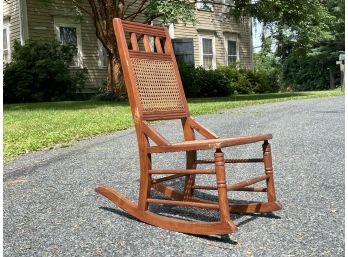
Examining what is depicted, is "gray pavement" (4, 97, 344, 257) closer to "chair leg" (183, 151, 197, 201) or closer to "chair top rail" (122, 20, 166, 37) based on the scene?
"chair leg" (183, 151, 197, 201)

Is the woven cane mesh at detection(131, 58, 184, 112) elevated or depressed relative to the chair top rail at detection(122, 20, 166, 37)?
depressed

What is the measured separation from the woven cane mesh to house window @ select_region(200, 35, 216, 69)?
20562mm

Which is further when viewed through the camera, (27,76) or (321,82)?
(321,82)

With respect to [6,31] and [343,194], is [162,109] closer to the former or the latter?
[343,194]

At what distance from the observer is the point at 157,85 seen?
3.84m

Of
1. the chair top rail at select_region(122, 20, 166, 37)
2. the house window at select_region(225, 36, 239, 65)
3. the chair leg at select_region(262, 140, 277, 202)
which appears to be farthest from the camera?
the house window at select_region(225, 36, 239, 65)

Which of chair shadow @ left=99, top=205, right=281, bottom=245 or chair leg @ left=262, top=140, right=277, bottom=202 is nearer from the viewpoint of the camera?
chair shadow @ left=99, top=205, right=281, bottom=245

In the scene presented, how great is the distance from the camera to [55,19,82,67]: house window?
19.6 m

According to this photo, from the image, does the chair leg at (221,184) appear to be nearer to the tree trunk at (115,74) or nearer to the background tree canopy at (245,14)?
the background tree canopy at (245,14)

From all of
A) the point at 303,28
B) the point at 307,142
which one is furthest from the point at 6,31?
the point at 307,142

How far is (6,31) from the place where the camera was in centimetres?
1939

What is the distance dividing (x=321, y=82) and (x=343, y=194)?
2983 centimetres

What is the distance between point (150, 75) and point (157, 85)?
3.6 inches

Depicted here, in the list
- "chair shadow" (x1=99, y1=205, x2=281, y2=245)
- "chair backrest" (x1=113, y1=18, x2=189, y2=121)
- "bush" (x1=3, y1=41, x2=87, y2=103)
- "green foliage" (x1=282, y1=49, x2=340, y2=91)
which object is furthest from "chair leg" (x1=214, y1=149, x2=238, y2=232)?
"green foliage" (x1=282, y1=49, x2=340, y2=91)
